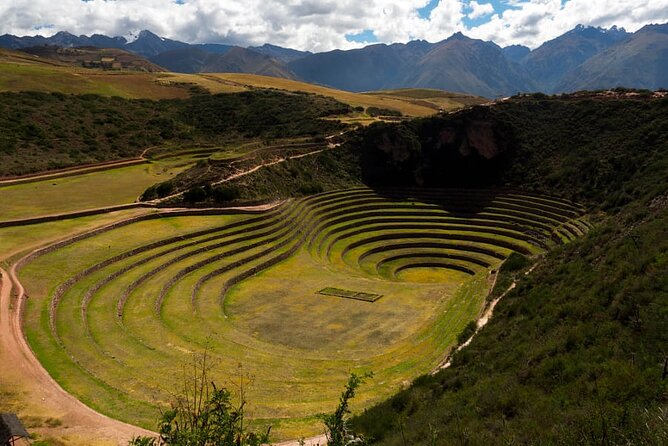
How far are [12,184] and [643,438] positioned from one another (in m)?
52.9

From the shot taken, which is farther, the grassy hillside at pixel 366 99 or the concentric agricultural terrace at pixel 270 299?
the grassy hillside at pixel 366 99

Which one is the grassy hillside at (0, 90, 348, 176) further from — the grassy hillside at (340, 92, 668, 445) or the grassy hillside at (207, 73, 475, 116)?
the grassy hillside at (340, 92, 668, 445)

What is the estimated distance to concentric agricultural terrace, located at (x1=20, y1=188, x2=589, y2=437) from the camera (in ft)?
55.2

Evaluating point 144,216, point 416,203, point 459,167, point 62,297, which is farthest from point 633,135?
point 62,297

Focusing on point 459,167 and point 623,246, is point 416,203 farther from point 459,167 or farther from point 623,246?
point 623,246

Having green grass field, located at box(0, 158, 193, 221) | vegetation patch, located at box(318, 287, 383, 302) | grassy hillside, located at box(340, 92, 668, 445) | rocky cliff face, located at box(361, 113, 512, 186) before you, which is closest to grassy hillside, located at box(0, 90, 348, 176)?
green grass field, located at box(0, 158, 193, 221)

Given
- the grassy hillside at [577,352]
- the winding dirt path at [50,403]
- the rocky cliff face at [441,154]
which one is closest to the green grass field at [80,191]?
the grassy hillside at [577,352]

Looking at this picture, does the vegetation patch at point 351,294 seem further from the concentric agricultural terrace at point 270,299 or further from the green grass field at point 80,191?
the green grass field at point 80,191

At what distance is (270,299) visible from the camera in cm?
2739

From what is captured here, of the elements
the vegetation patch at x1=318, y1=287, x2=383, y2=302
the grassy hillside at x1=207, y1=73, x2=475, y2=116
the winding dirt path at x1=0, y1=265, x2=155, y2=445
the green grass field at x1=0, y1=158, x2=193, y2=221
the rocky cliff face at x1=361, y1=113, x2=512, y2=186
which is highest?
the grassy hillside at x1=207, y1=73, x2=475, y2=116

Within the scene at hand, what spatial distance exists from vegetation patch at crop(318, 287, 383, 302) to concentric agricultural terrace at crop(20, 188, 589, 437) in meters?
0.34

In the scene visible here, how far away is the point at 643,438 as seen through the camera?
255 inches

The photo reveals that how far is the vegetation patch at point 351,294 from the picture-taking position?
27919 mm

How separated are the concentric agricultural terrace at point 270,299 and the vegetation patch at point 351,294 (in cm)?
34
